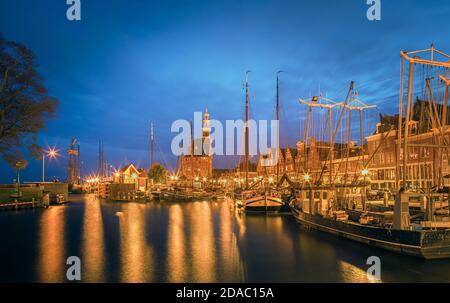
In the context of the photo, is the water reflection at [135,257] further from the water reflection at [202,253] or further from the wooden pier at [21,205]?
the wooden pier at [21,205]

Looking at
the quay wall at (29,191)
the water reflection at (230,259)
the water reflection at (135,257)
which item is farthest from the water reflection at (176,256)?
the quay wall at (29,191)

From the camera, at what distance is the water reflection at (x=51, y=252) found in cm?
1977

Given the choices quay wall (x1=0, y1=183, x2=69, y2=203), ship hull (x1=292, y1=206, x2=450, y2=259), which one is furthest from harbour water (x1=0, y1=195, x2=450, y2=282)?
→ quay wall (x1=0, y1=183, x2=69, y2=203)

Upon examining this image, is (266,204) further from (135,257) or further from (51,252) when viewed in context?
(51,252)

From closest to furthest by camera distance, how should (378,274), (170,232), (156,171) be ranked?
(378,274) → (170,232) → (156,171)

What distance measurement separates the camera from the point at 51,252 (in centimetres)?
2600

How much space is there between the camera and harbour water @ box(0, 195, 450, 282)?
19453 mm

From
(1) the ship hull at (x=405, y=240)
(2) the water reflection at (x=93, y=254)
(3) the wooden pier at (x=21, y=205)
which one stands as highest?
(1) the ship hull at (x=405, y=240)

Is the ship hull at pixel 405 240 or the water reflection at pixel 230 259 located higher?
the ship hull at pixel 405 240

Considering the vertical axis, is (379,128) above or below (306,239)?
above
